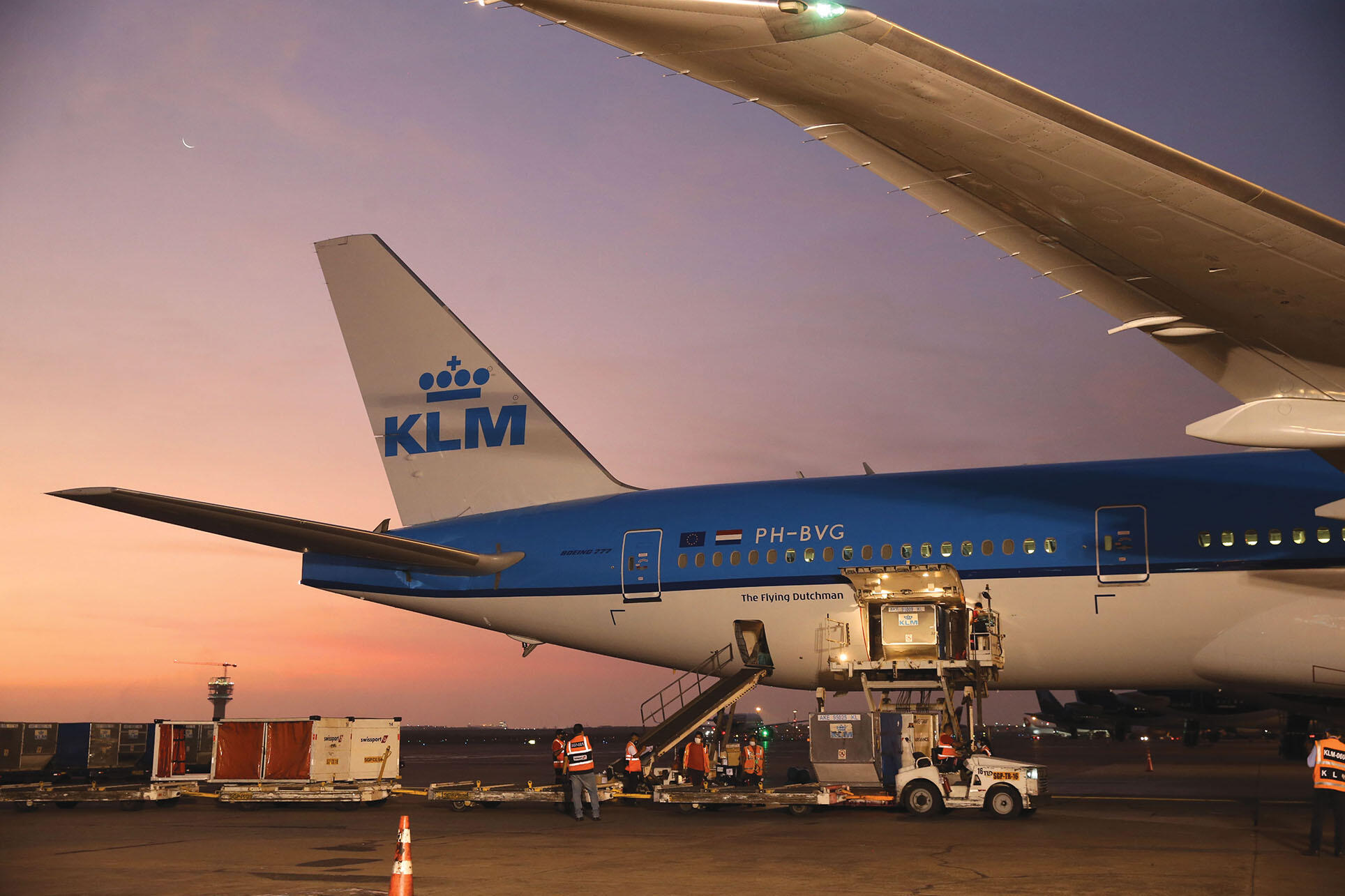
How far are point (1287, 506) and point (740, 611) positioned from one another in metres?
9.75

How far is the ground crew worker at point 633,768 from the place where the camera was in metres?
20.6

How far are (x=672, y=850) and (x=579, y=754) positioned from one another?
4.36m

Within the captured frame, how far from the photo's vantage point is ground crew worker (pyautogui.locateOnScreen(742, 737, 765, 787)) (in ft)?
72.0

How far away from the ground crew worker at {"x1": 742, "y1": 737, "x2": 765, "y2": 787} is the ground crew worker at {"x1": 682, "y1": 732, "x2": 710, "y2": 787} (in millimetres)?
784

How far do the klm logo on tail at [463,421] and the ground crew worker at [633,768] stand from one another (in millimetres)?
7738

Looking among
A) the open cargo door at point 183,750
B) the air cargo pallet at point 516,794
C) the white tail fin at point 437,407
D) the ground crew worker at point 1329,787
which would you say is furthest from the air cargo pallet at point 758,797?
the open cargo door at point 183,750

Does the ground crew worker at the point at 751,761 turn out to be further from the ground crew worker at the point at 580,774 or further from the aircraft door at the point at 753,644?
the ground crew worker at the point at 580,774

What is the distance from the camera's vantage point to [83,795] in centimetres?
2047

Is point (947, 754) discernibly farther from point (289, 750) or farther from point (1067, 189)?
point (289, 750)

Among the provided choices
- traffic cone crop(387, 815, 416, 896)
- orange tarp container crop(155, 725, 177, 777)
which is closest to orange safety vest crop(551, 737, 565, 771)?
orange tarp container crop(155, 725, 177, 777)

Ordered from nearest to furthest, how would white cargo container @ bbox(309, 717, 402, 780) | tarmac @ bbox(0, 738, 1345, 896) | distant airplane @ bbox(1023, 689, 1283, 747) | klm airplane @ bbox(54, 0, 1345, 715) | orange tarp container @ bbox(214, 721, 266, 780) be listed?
klm airplane @ bbox(54, 0, 1345, 715) → tarmac @ bbox(0, 738, 1345, 896) → white cargo container @ bbox(309, 717, 402, 780) → orange tarp container @ bbox(214, 721, 266, 780) → distant airplane @ bbox(1023, 689, 1283, 747)

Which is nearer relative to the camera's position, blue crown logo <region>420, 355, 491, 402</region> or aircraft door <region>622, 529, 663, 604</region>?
aircraft door <region>622, 529, 663, 604</region>

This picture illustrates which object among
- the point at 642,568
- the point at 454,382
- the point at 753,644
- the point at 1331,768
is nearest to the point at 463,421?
the point at 454,382

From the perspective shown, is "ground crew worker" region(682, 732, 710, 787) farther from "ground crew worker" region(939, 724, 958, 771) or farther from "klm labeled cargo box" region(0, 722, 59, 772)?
"klm labeled cargo box" region(0, 722, 59, 772)
